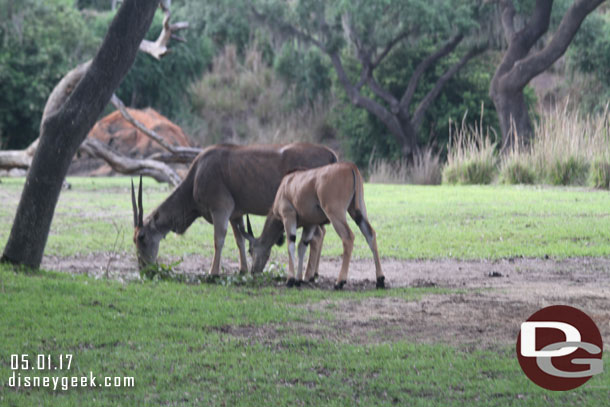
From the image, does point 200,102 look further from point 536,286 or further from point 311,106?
point 536,286

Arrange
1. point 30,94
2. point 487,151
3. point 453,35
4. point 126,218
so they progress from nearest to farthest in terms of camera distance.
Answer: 1. point 126,218
2. point 487,151
3. point 453,35
4. point 30,94

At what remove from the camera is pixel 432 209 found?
50.4 feet

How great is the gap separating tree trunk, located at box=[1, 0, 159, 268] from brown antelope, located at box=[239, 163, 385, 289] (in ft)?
6.46

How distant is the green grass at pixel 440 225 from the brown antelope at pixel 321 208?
2183mm

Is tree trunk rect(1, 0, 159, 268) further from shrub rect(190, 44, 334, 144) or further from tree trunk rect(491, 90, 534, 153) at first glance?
shrub rect(190, 44, 334, 144)

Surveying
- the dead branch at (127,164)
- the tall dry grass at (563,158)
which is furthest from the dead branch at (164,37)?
the tall dry grass at (563,158)

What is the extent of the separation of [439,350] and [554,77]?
35148 millimetres

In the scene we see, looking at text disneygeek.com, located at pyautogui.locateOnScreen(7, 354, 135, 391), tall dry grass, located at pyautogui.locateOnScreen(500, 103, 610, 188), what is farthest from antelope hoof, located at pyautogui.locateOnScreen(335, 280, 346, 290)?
tall dry grass, located at pyautogui.locateOnScreen(500, 103, 610, 188)

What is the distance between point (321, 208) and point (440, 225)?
574 cm

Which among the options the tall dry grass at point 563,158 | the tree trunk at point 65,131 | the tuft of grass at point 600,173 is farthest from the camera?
the tall dry grass at point 563,158

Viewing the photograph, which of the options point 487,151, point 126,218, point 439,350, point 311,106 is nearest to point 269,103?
point 311,106

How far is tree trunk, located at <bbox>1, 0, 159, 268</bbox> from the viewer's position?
8.57 m

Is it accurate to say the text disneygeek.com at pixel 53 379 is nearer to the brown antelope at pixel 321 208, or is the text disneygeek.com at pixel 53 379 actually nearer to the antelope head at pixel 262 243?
the brown antelope at pixel 321 208
